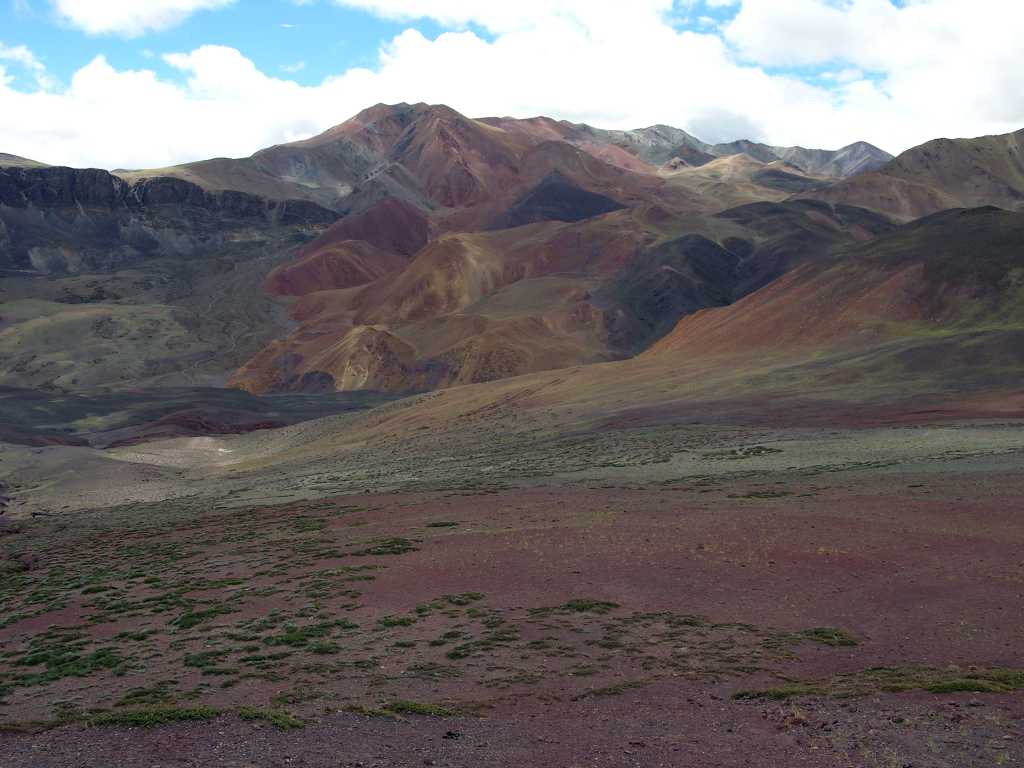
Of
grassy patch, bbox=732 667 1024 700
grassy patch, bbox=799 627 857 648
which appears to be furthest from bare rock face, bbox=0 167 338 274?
grassy patch, bbox=732 667 1024 700

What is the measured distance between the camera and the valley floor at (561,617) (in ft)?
44.2

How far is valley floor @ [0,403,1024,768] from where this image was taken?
13.5m

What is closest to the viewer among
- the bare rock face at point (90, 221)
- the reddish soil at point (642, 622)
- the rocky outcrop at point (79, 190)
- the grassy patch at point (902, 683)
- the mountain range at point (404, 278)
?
the reddish soil at point (642, 622)

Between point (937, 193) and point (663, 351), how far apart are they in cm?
10870

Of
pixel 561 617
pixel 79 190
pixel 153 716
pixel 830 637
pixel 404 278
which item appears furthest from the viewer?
pixel 79 190

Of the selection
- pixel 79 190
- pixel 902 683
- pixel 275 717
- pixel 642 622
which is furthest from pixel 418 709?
pixel 79 190

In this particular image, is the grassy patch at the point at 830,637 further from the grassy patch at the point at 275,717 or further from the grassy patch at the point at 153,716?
the grassy patch at the point at 153,716

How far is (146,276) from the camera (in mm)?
170875

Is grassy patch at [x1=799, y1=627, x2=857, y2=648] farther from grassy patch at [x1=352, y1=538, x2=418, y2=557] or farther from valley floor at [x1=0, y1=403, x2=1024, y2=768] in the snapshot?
grassy patch at [x1=352, y1=538, x2=418, y2=557]

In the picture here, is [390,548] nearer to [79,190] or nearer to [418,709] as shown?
[418,709]

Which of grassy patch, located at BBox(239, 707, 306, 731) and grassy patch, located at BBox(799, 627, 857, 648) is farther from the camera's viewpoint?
grassy patch, located at BBox(799, 627, 857, 648)

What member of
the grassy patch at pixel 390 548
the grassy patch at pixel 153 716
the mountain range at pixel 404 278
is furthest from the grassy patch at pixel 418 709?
the mountain range at pixel 404 278

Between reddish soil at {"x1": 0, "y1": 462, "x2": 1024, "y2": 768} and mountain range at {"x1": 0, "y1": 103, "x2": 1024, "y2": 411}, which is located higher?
mountain range at {"x1": 0, "y1": 103, "x2": 1024, "y2": 411}

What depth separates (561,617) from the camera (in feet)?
68.8
